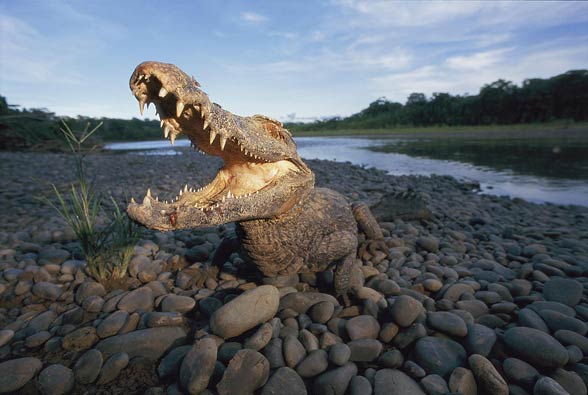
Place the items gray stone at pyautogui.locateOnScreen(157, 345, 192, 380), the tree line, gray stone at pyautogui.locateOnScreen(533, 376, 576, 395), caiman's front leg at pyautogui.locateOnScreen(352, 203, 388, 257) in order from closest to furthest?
gray stone at pyautogui.locateOnScreen(533, 376, 576, 395)
gray stone at pyautogui.locateOnScreen(157, 345, 192, 380)
caiman's front leg at pyautogui.locateOnScreen(352, 203, 388, 257)
the tree line

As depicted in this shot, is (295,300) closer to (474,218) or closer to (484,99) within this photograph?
(474,218)

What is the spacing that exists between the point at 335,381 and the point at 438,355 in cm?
72

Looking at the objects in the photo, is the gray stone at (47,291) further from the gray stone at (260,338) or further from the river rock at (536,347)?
the river rock at (536,347)

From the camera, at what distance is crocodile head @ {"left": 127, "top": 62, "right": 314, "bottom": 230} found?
1889 millimetres

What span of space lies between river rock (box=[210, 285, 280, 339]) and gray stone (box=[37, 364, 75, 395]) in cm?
83

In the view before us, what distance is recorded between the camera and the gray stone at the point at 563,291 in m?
2.62

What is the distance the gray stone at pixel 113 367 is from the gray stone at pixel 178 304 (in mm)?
567

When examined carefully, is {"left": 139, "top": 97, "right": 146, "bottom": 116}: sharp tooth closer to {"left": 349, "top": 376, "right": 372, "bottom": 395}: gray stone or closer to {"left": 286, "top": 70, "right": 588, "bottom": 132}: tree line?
{"left": 349, "top": 376, "right": 372, "bottom": 395}: gray stone

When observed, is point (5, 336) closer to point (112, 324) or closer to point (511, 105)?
point (112, 324)

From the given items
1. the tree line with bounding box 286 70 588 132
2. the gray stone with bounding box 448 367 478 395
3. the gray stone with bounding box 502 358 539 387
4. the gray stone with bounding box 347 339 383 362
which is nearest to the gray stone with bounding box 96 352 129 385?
the gray stone with bounding box 347 339 383 362

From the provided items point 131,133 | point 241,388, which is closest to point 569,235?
point 241,388

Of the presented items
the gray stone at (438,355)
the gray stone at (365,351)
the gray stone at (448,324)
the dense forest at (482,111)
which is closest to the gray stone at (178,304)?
the gray stone at (365,351)

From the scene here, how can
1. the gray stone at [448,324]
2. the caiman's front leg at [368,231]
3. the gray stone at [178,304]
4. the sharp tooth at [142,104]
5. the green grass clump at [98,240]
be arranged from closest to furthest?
the sharp tooth at [142,104], the gray stone at [448,324], the gray stone at [178,304], the green grass clump at [98,240], the caiman's front leg at [368,231]

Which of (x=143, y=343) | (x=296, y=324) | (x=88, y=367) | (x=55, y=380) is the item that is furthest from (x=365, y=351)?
(x=55, y=380)
